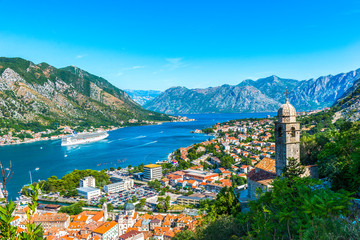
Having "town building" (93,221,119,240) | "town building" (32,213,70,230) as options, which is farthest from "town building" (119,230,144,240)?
"town building" (32,213,70,230)

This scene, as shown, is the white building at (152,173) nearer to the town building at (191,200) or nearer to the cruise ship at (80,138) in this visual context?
the town building at (191,200)

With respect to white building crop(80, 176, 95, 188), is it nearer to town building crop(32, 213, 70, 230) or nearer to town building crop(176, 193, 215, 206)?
town building crop(32, 213, 70, 230)

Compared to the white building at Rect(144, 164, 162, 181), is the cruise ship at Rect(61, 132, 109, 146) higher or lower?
higher

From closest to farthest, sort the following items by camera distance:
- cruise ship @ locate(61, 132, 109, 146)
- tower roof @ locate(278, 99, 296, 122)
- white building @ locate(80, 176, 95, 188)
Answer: tower roof @ locate(278, 99, 296, 122) → white building @ locate(80, 176, 95, 188) → cruise ship @ locate(61, 132, 109, 146)

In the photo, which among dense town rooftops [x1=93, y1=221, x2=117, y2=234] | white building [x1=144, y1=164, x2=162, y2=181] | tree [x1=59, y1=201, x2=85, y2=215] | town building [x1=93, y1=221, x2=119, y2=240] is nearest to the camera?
town building [x1=93, y1=221, x2=119, y2=240]

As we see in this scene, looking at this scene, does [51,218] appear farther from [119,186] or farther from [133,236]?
[119,186]

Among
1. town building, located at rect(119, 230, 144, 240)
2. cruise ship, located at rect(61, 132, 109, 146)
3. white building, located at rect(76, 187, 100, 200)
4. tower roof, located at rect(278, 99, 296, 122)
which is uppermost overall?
tower roof, located at rect(278, 99, 296, 122)

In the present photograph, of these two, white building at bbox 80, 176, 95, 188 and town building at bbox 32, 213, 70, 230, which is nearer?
town building at bbox 32, 213, 70, 230
